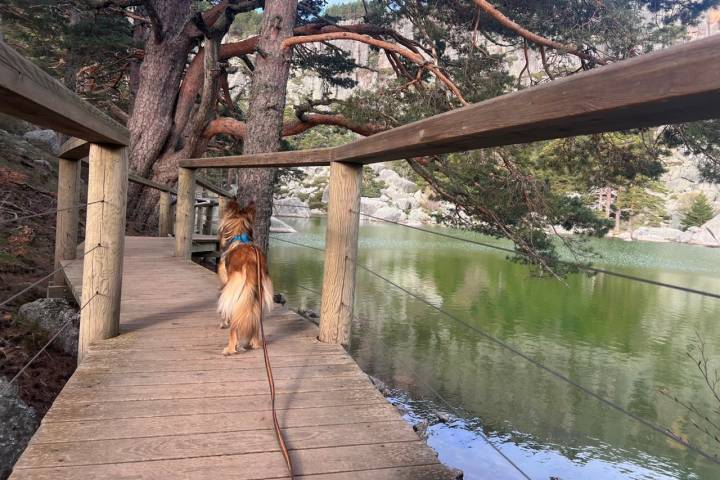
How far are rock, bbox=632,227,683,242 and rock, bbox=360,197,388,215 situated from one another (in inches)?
1010

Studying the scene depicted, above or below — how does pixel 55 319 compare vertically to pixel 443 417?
above

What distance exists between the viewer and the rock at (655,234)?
161ft

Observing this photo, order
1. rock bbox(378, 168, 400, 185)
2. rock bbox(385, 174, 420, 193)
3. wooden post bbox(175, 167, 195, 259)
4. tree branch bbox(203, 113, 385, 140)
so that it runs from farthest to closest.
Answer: rock bbox(378, 168, 400, 185)
rock bbox(385, 174, 420, 193)
tree branch bbox(203, 113, 385, 140)
wooden post bbox(175, 167, 195, 259)

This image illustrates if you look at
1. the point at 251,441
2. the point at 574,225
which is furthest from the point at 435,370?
the point at 251,441

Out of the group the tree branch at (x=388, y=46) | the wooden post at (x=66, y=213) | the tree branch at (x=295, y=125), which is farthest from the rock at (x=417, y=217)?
the wooden post at (x=66, y=213)

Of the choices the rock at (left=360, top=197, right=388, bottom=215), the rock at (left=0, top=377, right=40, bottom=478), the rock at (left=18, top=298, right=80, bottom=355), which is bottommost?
the rock at (left=0, top=377, right=40, bottom=478)

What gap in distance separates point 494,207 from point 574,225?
7.47 ft

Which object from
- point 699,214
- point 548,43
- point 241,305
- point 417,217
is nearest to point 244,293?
point 241,305

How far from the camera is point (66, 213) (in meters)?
4.89

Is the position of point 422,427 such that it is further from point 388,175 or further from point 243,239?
point 388,175

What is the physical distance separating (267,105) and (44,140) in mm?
8082

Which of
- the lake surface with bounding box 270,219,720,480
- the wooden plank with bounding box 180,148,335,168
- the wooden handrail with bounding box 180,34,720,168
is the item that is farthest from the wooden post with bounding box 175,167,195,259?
the wooden handrail with bounding box 180,34,720,168

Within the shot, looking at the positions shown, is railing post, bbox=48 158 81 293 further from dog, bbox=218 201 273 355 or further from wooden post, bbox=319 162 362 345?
wooden post, bbox=319 162 362 345

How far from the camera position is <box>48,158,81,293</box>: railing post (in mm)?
4664
